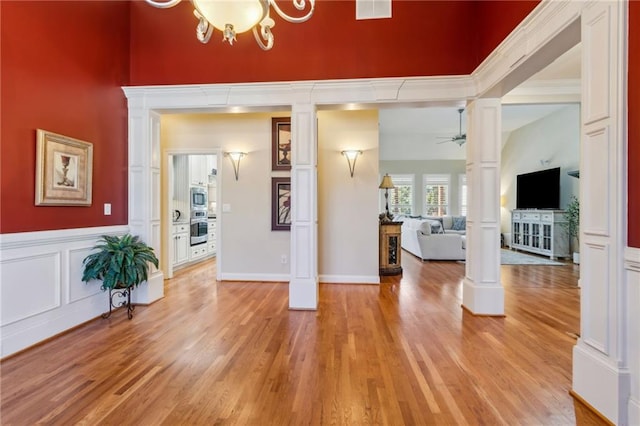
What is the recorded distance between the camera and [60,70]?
9.14 feet

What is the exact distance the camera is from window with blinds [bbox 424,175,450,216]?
1059 cm

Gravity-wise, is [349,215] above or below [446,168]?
below

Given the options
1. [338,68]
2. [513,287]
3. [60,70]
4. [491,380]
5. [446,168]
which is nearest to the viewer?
[491,380]

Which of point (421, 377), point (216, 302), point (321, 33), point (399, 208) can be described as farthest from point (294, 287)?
point (399, 208)

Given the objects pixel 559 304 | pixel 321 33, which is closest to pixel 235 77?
pixel 321 33

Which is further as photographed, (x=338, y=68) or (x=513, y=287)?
(x=513, y=287)

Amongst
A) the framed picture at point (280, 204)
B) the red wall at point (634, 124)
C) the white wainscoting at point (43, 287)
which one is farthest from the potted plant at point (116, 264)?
the red wall at point (634, 124)

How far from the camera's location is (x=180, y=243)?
546 centimetres

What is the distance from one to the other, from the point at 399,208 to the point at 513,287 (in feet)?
21.3

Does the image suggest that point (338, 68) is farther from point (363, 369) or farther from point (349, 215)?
point (363, 369)

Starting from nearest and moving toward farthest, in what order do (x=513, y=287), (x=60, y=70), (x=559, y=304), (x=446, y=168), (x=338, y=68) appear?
(x=60, y=70) < (x=338, y=68) < (x=559, y=304) < (x=513, y=287) < (x=446, y=168)

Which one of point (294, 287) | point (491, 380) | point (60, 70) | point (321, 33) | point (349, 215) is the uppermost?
point (321, 33)

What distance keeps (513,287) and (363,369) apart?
11.2ft

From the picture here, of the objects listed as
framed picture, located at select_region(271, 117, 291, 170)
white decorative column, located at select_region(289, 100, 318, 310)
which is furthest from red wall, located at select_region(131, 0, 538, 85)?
framed picture, located at select_region(271, 117, 291, 170)
